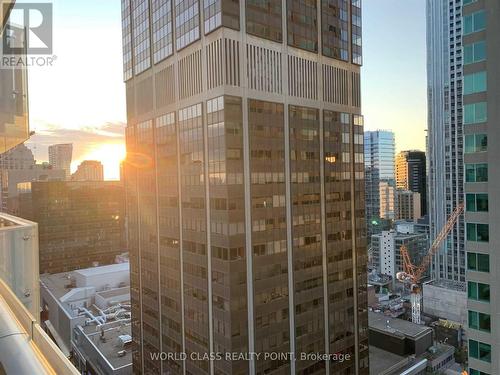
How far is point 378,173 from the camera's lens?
73.4m

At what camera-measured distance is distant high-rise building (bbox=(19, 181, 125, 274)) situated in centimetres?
4403

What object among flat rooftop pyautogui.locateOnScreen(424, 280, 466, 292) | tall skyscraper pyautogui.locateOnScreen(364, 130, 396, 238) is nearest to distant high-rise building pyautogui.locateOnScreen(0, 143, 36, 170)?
flat rooftop pyautogui.locateOnScreen(424, 280, 466, 292)

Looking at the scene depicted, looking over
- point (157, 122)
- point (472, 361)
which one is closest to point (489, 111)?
point (472, 361)

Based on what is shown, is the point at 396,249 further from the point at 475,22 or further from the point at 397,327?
the point at 475,22

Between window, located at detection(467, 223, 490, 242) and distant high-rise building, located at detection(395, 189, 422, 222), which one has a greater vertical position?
window, located at detection(467, 223, 490, 242)

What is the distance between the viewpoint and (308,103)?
1647cm

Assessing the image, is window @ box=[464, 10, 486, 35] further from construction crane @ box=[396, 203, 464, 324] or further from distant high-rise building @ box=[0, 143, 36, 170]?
construction crane @ box=[396, 203, 464, 324]

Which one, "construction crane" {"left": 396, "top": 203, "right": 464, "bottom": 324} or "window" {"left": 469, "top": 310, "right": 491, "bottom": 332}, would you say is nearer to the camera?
"window" {"left": 469, "top": 310, "right": 491, "bottom": 332}

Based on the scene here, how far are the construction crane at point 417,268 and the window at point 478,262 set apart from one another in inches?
1488

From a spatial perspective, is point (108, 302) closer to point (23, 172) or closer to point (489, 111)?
point (23, 172)

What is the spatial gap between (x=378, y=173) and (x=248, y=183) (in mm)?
65094

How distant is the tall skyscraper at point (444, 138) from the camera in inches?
1626

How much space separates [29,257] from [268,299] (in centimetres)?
1314

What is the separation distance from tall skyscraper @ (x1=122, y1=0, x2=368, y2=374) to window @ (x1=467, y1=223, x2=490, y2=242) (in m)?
8.46
